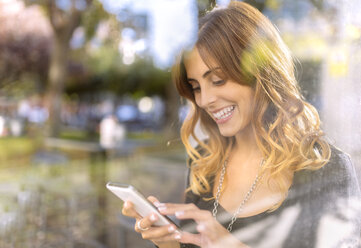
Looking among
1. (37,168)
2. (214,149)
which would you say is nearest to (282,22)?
(214,149)

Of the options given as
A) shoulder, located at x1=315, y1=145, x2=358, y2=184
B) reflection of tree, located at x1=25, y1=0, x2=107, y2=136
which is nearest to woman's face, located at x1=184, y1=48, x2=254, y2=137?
shoulder, located at x1=315, y1=145, x2=358, y2=184

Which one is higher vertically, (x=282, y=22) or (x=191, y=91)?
(x=282, y=22)

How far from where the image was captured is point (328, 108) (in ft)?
3.41

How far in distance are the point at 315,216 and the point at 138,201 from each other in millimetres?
500

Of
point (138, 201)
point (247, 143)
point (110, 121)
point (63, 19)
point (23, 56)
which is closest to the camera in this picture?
point (138, 201)

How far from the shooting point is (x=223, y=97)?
0.94m

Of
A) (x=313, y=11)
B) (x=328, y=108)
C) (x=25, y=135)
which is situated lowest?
(x=25, y=135)

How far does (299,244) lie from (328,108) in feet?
1.41

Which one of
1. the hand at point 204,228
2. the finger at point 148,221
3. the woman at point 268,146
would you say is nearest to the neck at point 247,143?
the woman at point 268,146

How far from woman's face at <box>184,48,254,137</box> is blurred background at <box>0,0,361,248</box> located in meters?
0.15

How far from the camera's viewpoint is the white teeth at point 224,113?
3.11ft

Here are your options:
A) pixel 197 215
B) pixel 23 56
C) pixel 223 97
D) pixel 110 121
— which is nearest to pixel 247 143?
pixel 223 97

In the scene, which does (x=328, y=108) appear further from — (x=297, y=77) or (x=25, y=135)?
(x=25, y=135)

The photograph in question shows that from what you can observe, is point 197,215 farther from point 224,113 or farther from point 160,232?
point 224,113
